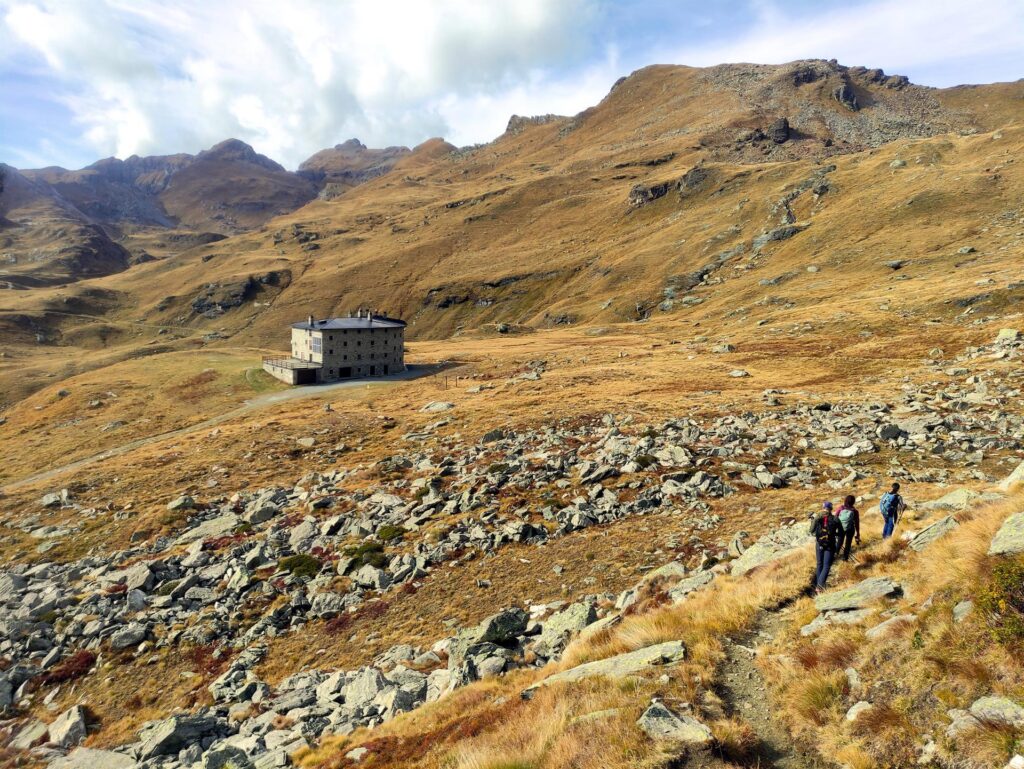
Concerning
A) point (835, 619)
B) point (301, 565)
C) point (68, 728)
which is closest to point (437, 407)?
point (301, 565)

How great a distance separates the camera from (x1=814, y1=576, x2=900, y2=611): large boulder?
11.2 metres

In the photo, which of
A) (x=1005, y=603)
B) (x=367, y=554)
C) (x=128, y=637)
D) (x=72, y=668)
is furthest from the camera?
(x=367, y=554)

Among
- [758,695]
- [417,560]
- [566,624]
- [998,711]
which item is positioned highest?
[998,711]

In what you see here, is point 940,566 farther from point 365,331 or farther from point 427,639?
point 365,331

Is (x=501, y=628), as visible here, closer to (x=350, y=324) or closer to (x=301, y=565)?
(x=301, y=565)

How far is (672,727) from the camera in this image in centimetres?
838

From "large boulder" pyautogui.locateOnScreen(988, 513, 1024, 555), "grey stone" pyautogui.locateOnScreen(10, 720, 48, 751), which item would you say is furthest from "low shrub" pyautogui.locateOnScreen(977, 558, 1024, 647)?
"grey stone" pyautogui.locateOnScreen(10, 720, 48, 751)

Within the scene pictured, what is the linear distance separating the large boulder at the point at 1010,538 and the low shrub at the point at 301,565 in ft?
83.3

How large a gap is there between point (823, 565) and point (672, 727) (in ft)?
25.3

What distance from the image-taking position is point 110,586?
88.7 feet

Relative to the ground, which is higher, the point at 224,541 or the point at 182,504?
the point at 182,504

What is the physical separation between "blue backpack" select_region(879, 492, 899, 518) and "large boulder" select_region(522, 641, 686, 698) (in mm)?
8762

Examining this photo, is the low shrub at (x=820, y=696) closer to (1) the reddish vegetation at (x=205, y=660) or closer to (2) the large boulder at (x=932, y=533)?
(2) the large boulder at (x=932, y=533)

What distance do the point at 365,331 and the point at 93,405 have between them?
130 ft
